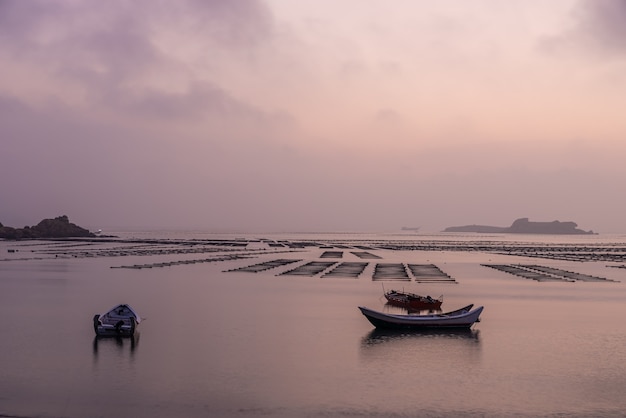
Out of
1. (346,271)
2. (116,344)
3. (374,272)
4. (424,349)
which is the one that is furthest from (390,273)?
(116,344)

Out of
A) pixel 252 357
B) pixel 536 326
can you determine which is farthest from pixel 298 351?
pixel 536 326

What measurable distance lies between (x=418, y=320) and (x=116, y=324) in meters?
17.7

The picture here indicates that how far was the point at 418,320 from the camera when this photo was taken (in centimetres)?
3816

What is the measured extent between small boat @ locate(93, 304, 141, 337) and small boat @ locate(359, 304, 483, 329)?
44.3 feet

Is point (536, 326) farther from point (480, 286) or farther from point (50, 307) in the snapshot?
point (50, 307)

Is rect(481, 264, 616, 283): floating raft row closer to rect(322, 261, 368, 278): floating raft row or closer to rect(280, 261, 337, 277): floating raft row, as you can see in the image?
rect(322, 261, 368, 278): floating raft row

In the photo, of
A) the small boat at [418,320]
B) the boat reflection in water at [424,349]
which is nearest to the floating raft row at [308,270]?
the small boat at [418,320]

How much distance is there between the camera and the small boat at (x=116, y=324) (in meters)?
35.5

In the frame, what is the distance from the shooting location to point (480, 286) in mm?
68750

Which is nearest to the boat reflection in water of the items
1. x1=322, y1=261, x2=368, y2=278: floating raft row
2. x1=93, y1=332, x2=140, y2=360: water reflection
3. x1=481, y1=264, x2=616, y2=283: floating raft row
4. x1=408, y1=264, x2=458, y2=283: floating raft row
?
x1=93, y1=332, x2=140, y2=360: water reflection

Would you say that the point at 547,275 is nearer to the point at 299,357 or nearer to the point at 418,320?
the point at 418,320

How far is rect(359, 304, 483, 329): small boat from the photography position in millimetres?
38062

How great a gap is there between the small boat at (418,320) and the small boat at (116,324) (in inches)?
531

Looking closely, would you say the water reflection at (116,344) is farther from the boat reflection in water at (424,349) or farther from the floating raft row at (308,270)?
the floating raft row at (308,270)
